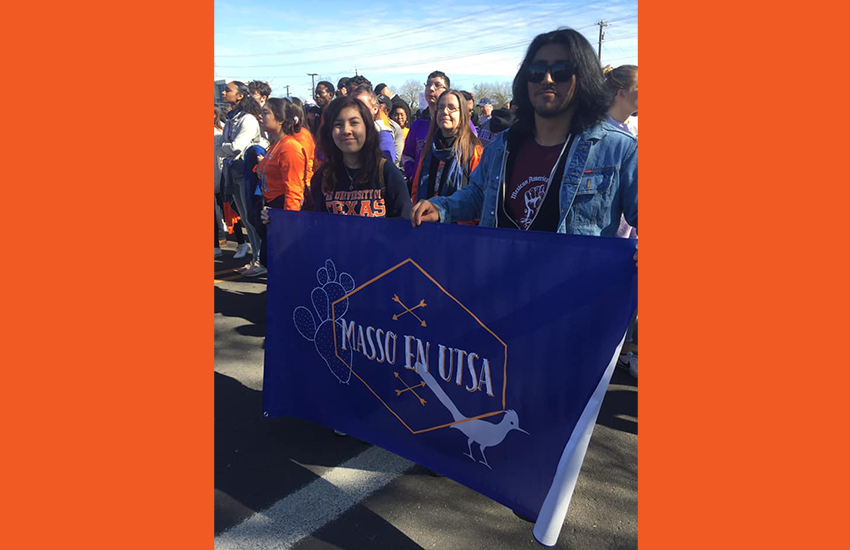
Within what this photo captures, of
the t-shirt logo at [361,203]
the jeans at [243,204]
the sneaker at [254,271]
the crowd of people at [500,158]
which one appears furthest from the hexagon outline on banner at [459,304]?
the sneaker at [254,271]

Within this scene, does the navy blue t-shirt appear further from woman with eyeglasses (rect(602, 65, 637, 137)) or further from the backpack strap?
woman with eyeglasses (rect(602, 65, 637, 137))

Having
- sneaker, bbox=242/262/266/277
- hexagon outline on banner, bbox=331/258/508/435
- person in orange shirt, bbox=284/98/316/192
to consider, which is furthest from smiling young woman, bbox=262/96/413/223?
sneaker, bbox=242/262/266/277

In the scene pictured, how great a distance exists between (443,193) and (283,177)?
56.5 inches

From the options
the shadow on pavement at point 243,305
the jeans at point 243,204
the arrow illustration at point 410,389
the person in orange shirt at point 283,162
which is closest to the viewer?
the arrow illustration at point 410,389

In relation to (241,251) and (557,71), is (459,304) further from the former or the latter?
(241,251)

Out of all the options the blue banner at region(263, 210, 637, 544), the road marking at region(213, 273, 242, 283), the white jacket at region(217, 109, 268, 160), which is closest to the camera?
the blue banner at region(263, 210, 637, 544)

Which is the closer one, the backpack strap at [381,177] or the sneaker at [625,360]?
the backpack strap at [381,177]

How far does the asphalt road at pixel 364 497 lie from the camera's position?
236cm

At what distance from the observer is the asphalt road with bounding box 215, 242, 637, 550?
2.36m

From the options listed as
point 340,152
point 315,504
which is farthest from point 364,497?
point 340,152

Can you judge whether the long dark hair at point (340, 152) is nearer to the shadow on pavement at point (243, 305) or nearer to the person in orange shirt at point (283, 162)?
the person in orange shirt at point (283, 162)

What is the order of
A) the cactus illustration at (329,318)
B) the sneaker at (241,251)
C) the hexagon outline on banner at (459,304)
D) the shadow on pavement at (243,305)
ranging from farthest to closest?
1. the sneaker at (241,251)
2. the shadow on pavement at (243,305)
3. the cactus illustration at (329,318)
4. the hexagon outline on banner at (459,304)

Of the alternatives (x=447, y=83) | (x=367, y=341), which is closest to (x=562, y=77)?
(x=367, y=341)

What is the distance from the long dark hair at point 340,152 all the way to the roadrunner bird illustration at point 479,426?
4.69 ft
